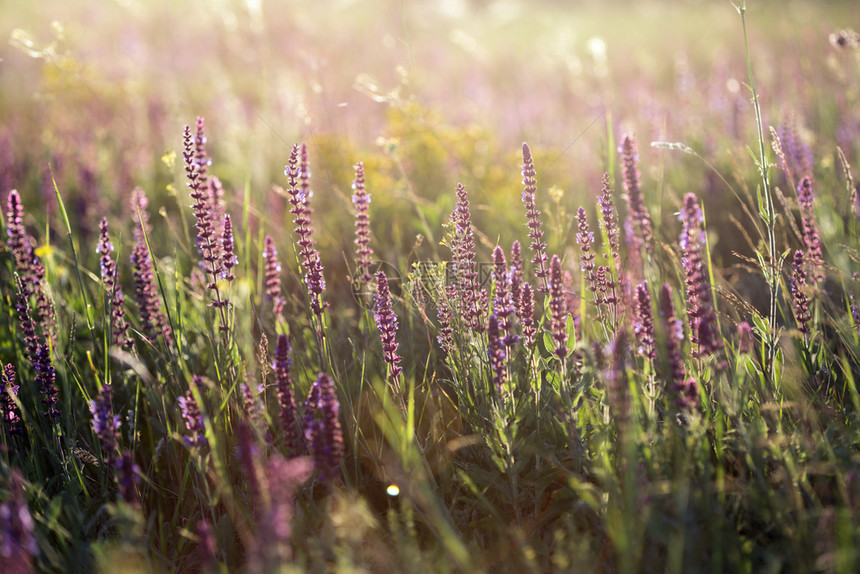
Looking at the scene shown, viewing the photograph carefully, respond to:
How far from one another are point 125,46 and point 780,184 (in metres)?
13.1

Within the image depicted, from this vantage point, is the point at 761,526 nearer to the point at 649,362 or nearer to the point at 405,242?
the point at 649,362

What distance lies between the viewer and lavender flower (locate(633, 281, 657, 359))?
76.9 inches

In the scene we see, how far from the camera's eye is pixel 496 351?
2027 millimetres

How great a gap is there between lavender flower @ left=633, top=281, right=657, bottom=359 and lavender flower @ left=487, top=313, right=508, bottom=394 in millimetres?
452

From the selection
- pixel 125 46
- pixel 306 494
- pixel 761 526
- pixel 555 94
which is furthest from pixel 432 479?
pixel 125 46

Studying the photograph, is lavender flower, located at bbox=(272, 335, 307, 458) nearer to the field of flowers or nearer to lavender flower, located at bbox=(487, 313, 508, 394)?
the field of flowers

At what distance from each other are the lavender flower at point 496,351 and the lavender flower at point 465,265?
6.4 inches

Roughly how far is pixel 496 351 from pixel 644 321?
50 centimetres

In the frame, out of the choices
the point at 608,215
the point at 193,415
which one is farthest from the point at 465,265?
the point at 193,415

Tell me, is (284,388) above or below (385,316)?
below

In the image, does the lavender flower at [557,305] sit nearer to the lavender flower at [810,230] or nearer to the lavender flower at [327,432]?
the lavender flower at [327,432]

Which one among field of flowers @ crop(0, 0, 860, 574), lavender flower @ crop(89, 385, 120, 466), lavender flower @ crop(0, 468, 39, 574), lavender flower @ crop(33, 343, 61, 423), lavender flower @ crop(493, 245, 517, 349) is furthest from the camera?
lavender flower @ crop(33, 343, 61, 423)

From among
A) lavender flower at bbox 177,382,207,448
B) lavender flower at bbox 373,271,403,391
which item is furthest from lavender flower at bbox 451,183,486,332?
lavender flower at bbox 177,382,207,448

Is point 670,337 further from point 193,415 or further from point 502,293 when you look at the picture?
point 193,415
